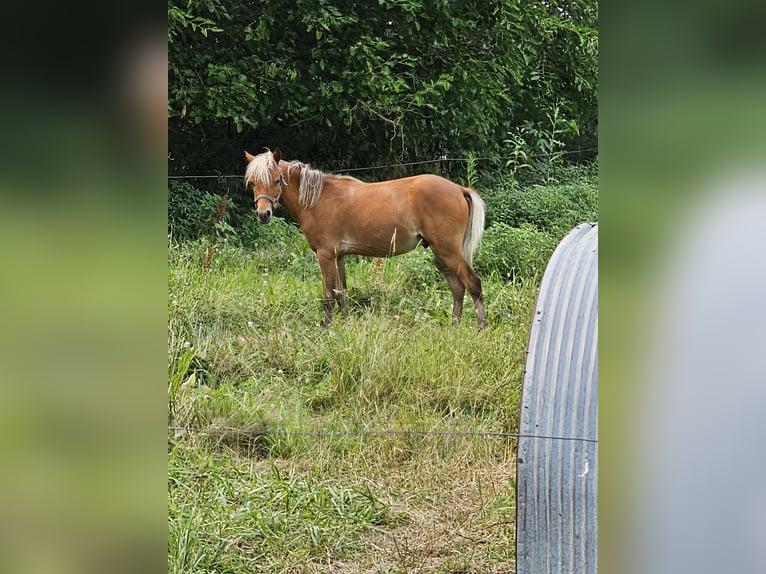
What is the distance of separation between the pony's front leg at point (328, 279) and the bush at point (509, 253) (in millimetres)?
586

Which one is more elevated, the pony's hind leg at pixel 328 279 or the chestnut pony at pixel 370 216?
the chestnut pony at pixel 370 216

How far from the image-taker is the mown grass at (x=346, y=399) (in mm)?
2730

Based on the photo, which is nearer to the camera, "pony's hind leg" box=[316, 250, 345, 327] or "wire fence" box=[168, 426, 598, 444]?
"wire fence" box=[168, 426, 598, 444]

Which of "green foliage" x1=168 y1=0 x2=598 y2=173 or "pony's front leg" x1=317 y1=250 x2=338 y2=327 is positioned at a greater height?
"green foliage" x1=168 y1=0 x2=598 y2=173

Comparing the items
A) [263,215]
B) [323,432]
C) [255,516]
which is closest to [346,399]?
[323,432]

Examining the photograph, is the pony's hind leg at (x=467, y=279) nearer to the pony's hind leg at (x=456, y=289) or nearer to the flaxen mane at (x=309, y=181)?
the pony's hind leg at (x=456, y=289)

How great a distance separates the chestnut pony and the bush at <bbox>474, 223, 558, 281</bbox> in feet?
0.18

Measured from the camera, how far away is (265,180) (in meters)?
2.89

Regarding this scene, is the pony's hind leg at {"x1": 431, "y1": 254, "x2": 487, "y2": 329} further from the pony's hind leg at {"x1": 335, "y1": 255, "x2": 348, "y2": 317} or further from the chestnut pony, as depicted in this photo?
the pony's hind leg at {"x1": 335, "y1": 255, "x2": 348, "y2": 317}

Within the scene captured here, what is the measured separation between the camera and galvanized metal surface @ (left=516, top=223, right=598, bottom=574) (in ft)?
6.07
